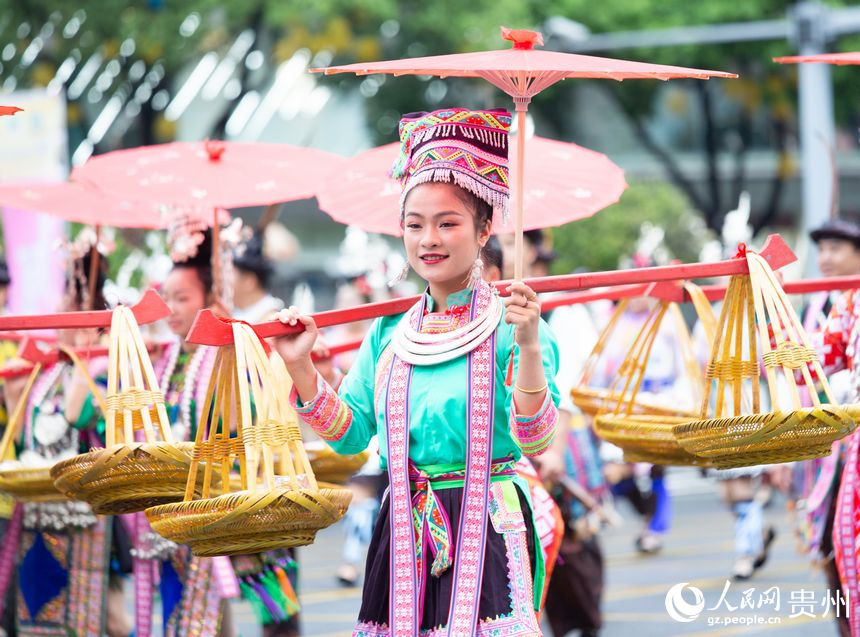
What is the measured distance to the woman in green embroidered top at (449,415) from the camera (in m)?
3.89

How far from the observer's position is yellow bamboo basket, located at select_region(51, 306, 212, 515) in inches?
163

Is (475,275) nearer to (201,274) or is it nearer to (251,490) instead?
(251,490)

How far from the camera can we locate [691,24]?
77.8 ft

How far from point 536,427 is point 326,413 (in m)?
0.61

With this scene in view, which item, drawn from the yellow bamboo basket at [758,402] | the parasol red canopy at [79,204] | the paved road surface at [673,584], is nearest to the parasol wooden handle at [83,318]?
the parasol red canopy at [79,204]

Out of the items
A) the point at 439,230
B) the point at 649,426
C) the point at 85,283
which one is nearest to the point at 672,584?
the point at 85,283

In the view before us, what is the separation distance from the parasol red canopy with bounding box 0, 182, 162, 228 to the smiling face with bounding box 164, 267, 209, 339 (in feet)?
0.98

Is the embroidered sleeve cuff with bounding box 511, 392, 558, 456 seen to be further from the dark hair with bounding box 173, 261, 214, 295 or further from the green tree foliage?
the green tree foliage

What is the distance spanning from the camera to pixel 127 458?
163 inches

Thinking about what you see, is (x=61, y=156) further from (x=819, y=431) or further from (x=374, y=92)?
(x=374, y=92)

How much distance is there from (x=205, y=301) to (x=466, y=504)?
2411 millimetres

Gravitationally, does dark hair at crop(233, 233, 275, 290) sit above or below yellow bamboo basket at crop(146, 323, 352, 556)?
above

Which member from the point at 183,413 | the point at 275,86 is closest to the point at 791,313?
the point at 183,413

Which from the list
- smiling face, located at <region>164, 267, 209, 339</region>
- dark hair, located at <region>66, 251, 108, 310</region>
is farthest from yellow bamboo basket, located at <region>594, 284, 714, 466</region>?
dark hair, located at <region>66, 251, 108, 310</region>
